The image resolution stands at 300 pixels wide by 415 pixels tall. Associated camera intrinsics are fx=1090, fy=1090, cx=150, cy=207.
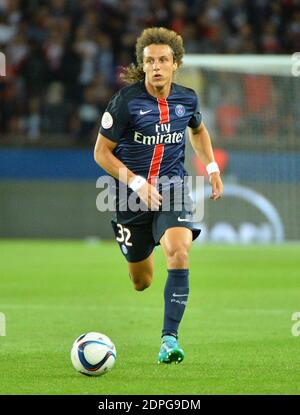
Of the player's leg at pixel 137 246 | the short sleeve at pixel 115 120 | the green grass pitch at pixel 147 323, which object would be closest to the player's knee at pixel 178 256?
the green grass pitch at pixel 147 323

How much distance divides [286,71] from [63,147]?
177 inches

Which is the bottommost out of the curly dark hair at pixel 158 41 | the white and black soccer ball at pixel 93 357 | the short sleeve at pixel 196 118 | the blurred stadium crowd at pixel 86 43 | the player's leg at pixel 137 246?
the white and black soccer ball at pixel 93 357

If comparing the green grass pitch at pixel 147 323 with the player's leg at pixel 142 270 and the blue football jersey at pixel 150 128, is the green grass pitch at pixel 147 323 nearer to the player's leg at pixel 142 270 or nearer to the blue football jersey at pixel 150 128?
the player's leg at pixel 142 270

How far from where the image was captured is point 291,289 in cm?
1273

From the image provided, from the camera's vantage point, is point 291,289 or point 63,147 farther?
point 63,147

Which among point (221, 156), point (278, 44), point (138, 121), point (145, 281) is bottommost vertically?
point (145, 281)

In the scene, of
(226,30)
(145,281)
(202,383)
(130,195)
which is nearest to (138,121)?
(130,195)

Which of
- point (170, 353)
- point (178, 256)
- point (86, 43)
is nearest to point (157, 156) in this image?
point (178, 256)

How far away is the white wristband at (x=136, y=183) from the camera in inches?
292

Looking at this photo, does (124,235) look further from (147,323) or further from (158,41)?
(147,323)

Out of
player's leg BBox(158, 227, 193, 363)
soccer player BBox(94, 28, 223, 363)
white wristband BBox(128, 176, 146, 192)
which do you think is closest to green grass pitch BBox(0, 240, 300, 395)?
player's leg BBox(158, 227, 193, 363)

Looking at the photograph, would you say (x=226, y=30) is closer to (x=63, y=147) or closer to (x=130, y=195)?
(x=63, y=147)

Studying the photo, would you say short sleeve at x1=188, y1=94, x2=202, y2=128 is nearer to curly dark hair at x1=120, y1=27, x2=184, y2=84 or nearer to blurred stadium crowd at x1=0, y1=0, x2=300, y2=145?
curly dark hair at x1=120, y1=27, x2=184, y2=84

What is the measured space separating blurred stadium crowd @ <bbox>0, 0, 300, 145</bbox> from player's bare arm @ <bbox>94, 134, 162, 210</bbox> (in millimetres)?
12837
